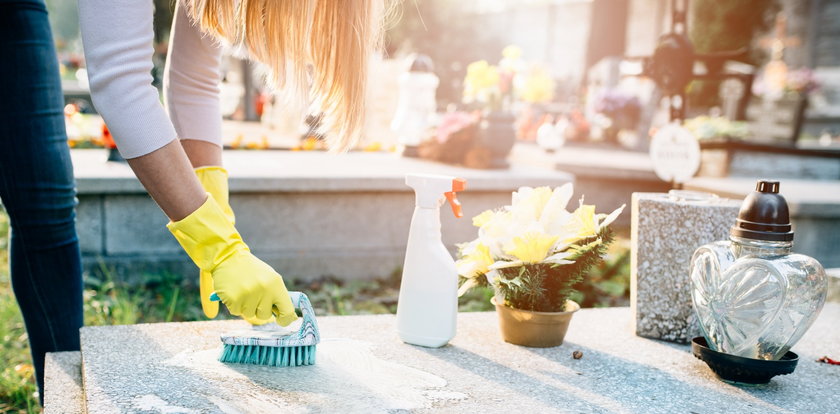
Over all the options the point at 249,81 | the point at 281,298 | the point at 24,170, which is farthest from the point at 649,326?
the point at 249,81

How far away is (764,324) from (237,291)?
2.96ft

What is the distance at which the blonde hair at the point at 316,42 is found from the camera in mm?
1255

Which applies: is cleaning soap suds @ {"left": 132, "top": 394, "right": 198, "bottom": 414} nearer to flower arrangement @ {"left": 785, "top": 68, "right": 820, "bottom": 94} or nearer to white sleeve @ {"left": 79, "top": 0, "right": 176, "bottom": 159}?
white sleeve @ {"left": 79, "top": 0, "right": 176, "bottom": 159}

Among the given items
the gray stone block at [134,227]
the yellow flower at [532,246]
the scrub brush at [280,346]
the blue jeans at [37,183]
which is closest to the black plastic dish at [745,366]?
the yellow flower at [532,246]

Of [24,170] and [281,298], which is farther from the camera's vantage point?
[24,170]

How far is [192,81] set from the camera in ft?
4.66

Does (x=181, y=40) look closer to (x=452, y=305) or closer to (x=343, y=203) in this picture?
(x=452, y=305)

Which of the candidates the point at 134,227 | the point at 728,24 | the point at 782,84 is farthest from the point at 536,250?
the point at 728,24

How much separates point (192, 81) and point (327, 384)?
0.67m

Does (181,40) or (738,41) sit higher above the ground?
(738,41)

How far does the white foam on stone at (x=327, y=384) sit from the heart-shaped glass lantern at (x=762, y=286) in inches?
20.0

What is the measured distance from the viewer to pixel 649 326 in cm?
155

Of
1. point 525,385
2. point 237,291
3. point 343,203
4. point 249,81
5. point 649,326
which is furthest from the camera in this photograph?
point 249,81

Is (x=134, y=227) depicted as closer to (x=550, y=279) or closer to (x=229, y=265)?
(x=229, y=265)
